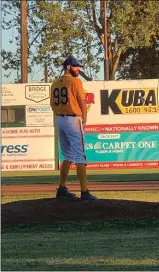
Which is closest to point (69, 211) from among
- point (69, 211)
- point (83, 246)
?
point (69, 211)

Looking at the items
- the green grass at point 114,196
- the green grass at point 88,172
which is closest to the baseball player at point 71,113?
the green grass at point 114,196

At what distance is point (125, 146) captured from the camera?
25703 mm

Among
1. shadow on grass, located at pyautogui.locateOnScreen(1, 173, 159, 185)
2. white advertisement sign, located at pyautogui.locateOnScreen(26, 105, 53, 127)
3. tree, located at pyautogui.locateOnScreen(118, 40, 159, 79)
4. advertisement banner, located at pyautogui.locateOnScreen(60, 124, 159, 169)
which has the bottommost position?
shadow on grass, located at pyautogui.locateOnScreen(1, 173, 159, 185)

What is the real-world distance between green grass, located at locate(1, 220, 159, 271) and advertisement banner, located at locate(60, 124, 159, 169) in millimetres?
15192

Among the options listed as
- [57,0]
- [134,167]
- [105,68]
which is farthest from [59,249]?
[57,0]

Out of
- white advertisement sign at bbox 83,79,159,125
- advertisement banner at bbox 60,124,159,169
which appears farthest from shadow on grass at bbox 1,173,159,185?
white advertisement sign at bbox 83,79,159,125

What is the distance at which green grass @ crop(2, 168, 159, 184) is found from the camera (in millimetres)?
20797

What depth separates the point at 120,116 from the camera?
25906mm

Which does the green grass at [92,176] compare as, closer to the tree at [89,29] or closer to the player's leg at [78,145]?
the player's leg at [78,145]

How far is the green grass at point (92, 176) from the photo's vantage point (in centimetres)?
2080

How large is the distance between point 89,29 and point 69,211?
39227 millimetres

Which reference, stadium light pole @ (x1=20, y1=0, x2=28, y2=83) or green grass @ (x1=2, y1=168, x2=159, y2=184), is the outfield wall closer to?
green grass @ (x1=2, y1=168, x2=159, y2=184)

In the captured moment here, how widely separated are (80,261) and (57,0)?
4052 centimetres

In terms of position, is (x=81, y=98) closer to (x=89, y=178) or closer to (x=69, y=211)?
(x=69, y=211)
